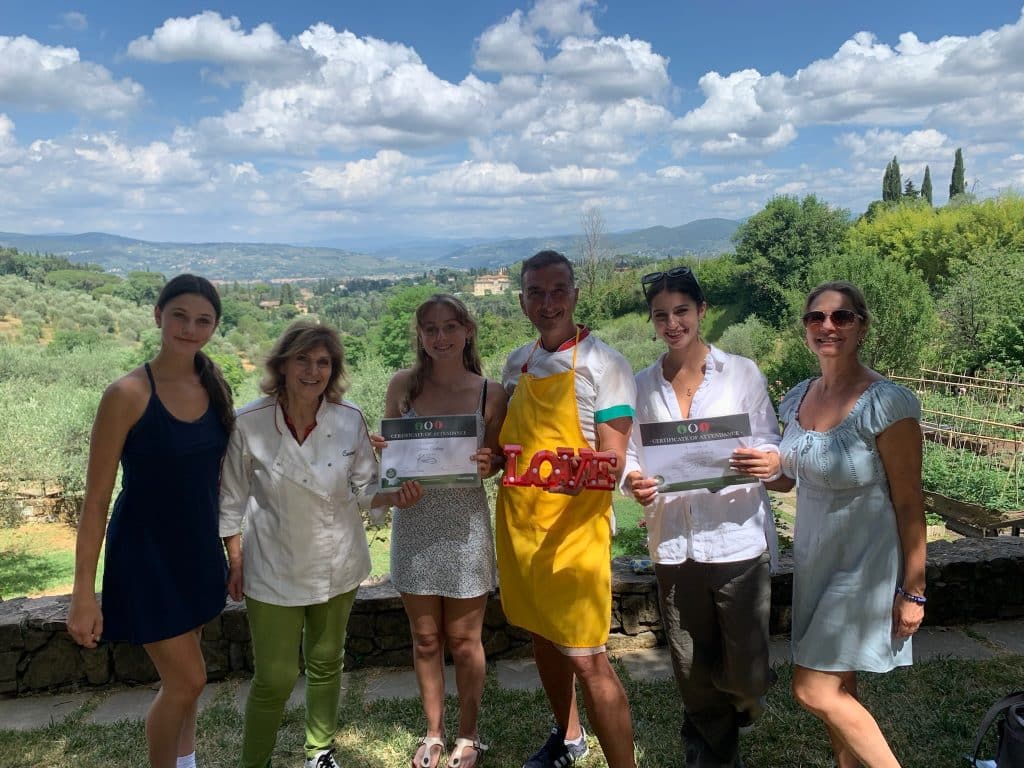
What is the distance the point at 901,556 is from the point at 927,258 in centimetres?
4893

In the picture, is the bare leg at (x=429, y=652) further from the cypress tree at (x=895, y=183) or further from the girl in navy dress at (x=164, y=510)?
the cypress tree at (x=895, y=183)

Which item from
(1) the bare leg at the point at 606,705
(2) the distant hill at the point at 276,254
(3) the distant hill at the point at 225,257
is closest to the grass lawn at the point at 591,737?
(1) the bare leg at the point at 606,705

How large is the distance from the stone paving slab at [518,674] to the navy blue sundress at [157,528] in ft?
6.13

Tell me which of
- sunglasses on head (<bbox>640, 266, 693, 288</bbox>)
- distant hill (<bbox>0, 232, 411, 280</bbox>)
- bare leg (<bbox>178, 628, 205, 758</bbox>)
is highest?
distant hill (<bbox>0, 232, 411, 280</bbox>)

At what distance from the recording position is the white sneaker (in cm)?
301

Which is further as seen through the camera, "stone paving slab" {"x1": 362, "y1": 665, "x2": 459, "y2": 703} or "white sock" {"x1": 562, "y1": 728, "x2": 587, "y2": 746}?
"stone paving slab" {"x1": 362, "y1": 665, "x2": 459, "y2": 703}

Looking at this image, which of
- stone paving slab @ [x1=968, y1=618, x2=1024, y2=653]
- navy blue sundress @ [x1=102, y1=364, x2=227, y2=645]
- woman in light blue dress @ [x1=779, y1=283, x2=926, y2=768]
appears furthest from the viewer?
stone paving slab @ [x1=968, y1=618, x2=1024, y2=653]

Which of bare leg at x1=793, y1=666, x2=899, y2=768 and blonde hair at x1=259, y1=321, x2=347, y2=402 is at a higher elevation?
blonde hair at x1=259, y1=321, x2=347, y2=402

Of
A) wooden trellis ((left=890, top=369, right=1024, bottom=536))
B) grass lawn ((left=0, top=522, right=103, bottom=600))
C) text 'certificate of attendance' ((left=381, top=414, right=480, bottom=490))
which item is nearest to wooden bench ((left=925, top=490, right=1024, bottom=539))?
wooden trellis ((left=890, top=369, right=1024, bottom=536))

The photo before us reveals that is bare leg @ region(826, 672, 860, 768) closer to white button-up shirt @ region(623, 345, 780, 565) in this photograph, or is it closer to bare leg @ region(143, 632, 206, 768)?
white button-up shirt @ region(623, 345, 780, 565)

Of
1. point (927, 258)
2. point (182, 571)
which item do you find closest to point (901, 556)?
point (182, 571)

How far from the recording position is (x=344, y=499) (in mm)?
2795

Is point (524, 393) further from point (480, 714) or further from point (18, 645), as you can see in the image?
point (18, 645)

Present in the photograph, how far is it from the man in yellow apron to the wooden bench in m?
9.59
